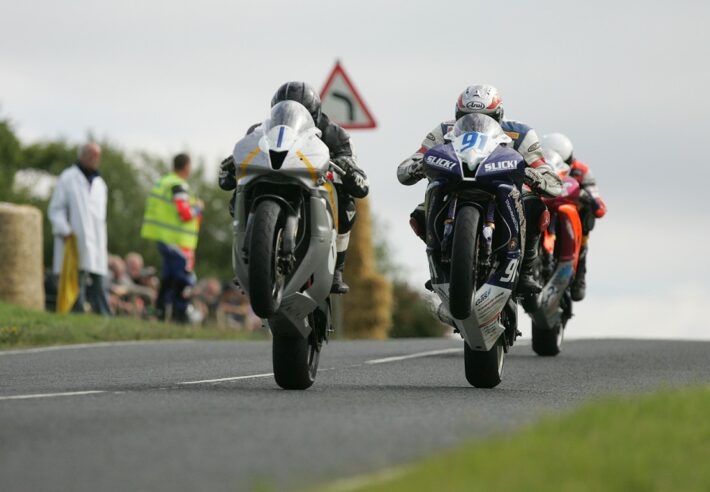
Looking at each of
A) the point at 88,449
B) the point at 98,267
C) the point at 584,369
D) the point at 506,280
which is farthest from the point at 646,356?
the point at 88,449

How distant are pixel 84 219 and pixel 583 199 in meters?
6.92

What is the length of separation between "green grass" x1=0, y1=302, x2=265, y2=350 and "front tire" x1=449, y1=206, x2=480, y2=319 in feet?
21.9

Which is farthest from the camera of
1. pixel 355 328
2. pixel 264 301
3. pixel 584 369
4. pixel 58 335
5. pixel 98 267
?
pixel 355 328

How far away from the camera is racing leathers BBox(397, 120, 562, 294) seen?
11.6 m

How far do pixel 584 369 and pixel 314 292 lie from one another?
4.21 metres

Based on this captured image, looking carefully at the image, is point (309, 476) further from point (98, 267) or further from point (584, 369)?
point (98, 267)

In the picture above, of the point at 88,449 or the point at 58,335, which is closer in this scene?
the point at 88,449

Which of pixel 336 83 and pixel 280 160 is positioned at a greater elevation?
pixel 336 83

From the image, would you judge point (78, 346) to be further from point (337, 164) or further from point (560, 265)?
point (337, 164)

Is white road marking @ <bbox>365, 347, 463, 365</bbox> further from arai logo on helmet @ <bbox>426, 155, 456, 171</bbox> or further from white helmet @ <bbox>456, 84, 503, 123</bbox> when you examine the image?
arai logo on helmet @ <bbox>426, 155, 456, 171</bbox>

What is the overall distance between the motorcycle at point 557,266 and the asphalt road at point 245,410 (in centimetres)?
66

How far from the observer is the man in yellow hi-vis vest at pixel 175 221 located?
2114 cm

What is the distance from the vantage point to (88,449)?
6555 mm

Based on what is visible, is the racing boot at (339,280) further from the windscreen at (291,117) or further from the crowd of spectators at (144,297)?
the crowd of spectators at (144,297)
